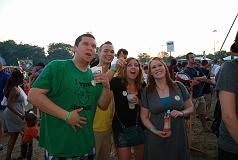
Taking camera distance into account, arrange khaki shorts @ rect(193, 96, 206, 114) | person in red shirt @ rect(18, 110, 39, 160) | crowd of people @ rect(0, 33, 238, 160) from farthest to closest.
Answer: khaki shorts @ rect(193, 96, 206, 114)
person in red shirt @ rect(18, 110, 39, 160)
crowd of people @ rect(0, 33, 238, 160)

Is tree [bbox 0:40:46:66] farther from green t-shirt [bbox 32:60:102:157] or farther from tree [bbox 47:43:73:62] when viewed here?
green t-shirt [bbox 32:60:102:157]

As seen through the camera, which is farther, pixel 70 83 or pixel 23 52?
pixel 23 52

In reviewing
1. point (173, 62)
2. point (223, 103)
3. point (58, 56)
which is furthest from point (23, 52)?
point (223, 103)

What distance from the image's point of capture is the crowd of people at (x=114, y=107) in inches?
98.3

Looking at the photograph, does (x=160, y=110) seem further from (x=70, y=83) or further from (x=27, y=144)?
(x=27, y=144)

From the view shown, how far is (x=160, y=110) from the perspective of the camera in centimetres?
363

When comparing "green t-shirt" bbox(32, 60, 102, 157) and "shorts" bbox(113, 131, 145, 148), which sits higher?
"green t-shirt" bbox(32, 60, 102, 157)

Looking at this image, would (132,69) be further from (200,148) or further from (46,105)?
(200,148)

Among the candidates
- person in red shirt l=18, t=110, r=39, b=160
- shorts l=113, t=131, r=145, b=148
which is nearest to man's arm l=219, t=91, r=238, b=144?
shorts l=113, t=131, r=145, b=148

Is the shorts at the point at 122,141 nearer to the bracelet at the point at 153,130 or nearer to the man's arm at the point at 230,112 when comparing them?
the bracelet at the point at 153,130

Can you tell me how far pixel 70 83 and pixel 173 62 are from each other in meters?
8.04

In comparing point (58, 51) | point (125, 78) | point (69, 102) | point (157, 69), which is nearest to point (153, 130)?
point (157, 69)

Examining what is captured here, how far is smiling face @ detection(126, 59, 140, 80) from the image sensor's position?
13.4 ft

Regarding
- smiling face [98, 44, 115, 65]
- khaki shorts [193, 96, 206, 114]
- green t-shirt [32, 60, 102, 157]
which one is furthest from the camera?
khaki shorts [193, 96, 206, 114]
